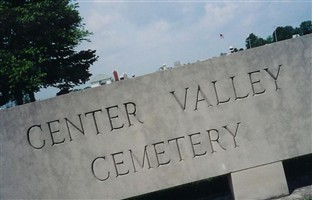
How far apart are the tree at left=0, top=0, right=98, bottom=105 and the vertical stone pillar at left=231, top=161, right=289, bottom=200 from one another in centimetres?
1723

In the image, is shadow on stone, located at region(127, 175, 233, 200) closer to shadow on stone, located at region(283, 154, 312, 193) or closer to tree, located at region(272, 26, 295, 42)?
shadow on stone, located at region(283, 154, 312, 193)

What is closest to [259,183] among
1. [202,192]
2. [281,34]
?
[202,192]

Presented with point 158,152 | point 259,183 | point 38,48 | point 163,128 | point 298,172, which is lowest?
point 298,172

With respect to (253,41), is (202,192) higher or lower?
lower

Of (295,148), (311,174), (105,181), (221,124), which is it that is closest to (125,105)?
(105,181)

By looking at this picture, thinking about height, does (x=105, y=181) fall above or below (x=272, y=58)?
below

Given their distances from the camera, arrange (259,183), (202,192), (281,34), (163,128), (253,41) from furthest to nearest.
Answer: (253,41)
(281,34)
(202,192)
(259,183)
(163,128)

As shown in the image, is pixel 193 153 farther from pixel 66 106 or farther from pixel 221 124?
pixel 66 106

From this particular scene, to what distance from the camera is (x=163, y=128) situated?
4699mm

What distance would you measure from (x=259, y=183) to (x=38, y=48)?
63.8ft

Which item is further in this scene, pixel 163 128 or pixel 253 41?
pixel 253 41

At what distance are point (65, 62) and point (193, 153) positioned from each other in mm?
19819

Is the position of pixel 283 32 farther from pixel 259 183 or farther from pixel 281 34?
pixel 259 183

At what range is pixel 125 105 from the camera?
4672 mm
